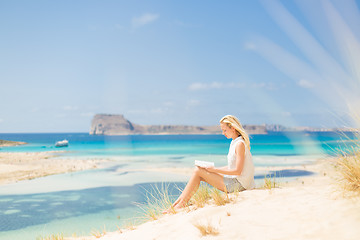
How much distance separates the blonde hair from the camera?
16.2ft

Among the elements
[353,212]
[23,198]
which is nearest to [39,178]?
[23,198]

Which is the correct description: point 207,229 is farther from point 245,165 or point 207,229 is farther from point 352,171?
point 352,171

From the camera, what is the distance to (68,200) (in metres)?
11.5

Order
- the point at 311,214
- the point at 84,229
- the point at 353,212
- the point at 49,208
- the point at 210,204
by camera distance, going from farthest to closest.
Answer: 1. the point at 49,208
2. the point at 84,229
3. the point at 210,204
4. the point at 311,214
5. the point at 353,212

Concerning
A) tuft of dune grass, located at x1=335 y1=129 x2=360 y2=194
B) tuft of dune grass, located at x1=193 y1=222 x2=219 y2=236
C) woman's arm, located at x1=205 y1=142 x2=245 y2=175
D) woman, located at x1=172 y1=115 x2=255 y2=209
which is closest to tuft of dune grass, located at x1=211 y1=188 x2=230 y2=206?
woman, located at x1=172 y1=115 x2=255 y2=209

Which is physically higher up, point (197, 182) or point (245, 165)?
point (245, 165)

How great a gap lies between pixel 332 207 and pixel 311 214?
0.28 meters

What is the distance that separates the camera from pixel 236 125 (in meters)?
4.96

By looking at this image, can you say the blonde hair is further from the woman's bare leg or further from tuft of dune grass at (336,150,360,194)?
tuft of dune grass at (336,150,360,194)

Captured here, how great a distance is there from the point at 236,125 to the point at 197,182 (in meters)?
1.14

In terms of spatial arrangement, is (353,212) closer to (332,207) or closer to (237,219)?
(332,207)

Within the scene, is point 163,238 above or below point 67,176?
above

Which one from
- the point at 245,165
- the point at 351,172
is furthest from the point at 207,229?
the point at 351,172

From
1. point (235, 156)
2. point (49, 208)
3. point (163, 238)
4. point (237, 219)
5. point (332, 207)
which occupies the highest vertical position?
point (235, 156)
